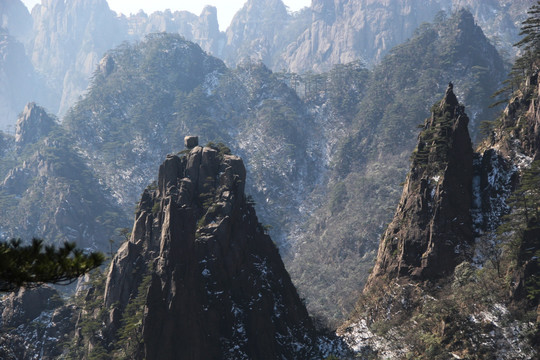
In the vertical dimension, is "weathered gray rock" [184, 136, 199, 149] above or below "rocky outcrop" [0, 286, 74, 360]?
above

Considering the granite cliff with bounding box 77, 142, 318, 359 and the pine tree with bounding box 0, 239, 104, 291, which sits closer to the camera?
the pine tree with bounding box 0, 239, 104, 291

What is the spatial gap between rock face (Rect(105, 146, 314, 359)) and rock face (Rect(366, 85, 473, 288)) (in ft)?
51.1

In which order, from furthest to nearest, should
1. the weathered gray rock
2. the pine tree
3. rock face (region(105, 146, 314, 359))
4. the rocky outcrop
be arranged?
the weathered gray rock, the rocky outcrop, rock face (region(105, 146, 314, 359)), the pine tree

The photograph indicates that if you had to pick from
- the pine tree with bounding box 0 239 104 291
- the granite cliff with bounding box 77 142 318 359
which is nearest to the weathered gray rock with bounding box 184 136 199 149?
the granite cliff with bounding box 77 142 318 359

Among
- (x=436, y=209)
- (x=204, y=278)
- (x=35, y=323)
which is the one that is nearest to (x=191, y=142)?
(x=204, y=278)

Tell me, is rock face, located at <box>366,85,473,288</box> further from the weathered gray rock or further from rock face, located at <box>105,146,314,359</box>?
the weathered gray rock

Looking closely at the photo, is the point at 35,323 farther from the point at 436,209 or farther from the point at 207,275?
the point at 436,209

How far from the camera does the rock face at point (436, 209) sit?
6962cm

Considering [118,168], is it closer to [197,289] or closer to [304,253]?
[304,253]

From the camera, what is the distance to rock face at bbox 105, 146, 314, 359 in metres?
61.5

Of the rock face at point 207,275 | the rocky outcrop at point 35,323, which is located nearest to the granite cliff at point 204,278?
the rock face at point 207,275

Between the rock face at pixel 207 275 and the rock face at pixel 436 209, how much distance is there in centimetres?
1557

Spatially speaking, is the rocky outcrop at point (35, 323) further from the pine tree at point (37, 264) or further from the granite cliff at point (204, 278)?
the pine tree at point (37, 264)

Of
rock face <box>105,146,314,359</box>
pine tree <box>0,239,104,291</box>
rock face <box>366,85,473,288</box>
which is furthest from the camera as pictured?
rock face <box>366,85,473,288</box>
